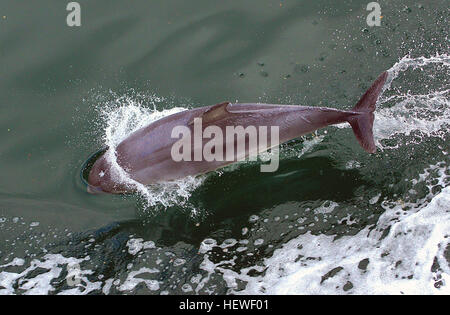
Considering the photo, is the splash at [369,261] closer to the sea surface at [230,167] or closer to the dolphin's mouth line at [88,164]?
A: the sea surface at [230,167]

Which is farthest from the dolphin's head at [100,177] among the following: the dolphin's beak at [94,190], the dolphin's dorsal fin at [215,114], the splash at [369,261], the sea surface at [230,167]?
the splash at [369,261]

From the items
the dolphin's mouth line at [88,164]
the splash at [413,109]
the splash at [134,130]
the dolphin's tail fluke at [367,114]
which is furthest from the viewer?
Result: the splash at [413,109]

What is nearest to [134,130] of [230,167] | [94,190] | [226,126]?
[94,190]

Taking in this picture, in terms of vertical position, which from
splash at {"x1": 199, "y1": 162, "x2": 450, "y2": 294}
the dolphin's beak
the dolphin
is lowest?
→ splash at {"x1": 199, "y1": 162, "x2": 450, "y2": 294}

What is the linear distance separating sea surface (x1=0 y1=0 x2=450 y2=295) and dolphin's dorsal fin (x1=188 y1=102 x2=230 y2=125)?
2.89 feet

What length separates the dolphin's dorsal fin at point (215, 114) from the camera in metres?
5.23

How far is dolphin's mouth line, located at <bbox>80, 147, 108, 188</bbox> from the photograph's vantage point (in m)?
6.05

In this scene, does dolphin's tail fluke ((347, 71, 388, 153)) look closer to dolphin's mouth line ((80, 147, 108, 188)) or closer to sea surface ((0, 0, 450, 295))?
sea surface ((0, 0, 450, 295))

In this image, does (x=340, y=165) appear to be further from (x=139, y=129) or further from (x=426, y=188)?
(x=139, y=129)

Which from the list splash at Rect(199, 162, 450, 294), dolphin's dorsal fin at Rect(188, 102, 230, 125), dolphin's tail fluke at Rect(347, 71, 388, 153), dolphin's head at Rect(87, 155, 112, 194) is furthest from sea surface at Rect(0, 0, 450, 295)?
dolphin's dorsal fin at Rect(188, 102, 230, 125)

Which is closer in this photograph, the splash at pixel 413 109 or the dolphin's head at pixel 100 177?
the dolphin's head at pixel 100 177

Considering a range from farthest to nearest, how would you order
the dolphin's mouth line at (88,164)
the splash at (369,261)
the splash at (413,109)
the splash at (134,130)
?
1. the splash at (413,109)
2. the dolphin's mouth line at (88,164)
3. the splash at (134,130)
4. the splash at (369,261)

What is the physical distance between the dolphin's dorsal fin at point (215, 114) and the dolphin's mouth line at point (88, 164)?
4.67ft

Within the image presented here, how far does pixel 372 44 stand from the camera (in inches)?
271
